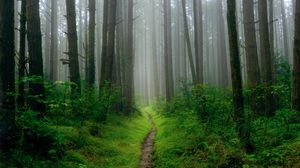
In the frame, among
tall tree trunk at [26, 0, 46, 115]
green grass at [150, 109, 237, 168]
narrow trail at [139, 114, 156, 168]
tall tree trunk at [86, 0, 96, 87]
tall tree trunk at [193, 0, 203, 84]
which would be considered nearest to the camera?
green grass at [150, 109, 237, 168]

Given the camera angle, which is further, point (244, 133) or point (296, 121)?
point (296, 121)

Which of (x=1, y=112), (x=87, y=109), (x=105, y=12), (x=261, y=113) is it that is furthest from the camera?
(x=105, y=12)

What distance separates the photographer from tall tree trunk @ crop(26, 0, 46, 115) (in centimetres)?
920

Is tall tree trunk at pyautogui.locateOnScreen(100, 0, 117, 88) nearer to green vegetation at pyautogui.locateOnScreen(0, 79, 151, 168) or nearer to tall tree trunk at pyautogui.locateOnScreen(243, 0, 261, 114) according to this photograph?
green vegetation at pyautogui.locateOnScreen(0, 79, 151, 168)

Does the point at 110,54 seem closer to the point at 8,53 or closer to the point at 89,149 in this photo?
the point at 89,149

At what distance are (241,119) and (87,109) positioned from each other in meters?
5.43

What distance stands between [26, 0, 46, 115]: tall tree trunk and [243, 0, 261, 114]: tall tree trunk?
22.3 feet

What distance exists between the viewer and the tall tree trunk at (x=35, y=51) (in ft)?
30.2

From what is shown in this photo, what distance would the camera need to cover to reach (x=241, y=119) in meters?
7.79

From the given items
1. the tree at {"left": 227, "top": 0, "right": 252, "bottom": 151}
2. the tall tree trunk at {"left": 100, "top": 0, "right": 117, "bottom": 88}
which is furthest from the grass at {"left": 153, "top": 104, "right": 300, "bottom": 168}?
the tall tree trunk at {"left": 100, "top": 0, "right": 117, "bottom": 88}

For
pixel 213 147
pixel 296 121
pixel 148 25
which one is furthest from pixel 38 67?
pixel 148 25

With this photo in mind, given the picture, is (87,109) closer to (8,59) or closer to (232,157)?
(8,59)

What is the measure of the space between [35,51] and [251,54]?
7172 millimetres

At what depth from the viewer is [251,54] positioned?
12078 millimetres
